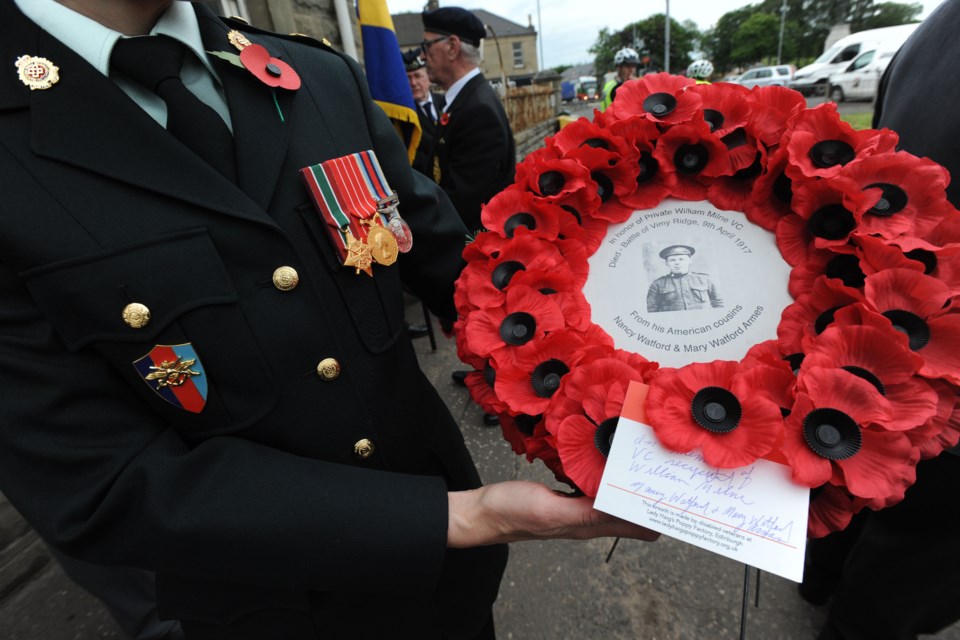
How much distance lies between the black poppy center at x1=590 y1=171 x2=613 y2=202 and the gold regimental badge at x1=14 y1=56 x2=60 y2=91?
91cm

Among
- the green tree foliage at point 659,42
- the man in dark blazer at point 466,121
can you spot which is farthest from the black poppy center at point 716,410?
the green tree foliage at point 659,42

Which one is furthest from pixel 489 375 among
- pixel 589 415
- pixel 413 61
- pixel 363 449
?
pixel 413 61

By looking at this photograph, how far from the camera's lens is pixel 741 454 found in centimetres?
66

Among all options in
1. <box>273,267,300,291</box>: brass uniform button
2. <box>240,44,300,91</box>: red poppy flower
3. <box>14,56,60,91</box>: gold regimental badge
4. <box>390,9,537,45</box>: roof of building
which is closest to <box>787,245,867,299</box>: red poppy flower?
<box>273,267,300,291</box>: brass uniform button

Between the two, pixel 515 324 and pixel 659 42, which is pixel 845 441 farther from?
pixel 659 42

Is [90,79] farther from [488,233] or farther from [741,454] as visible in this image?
[741,454]

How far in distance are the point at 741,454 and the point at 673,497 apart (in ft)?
0.36

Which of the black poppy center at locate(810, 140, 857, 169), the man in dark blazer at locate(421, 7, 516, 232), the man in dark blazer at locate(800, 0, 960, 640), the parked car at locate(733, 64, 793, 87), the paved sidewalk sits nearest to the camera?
the black poppy center at locate(810, 140, 857, 169)

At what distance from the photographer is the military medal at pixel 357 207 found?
910 mm

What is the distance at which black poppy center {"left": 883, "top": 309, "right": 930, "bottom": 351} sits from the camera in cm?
73

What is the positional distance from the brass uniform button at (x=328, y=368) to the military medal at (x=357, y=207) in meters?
0.19

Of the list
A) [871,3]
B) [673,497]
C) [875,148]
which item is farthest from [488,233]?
[871,3]

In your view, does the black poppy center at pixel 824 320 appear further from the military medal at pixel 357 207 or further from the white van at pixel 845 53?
the white van at pixel 845 53

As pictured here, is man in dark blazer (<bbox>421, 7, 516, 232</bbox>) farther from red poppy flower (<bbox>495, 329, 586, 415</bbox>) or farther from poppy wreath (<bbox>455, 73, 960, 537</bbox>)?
red poppy flower (<bbox>495, 329, 586, 415</bbox>)
